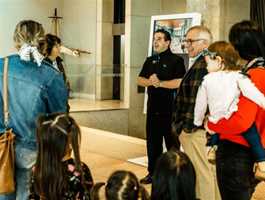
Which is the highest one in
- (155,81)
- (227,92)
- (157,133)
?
(227,92)

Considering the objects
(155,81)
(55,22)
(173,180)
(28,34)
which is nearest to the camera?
(173,180)

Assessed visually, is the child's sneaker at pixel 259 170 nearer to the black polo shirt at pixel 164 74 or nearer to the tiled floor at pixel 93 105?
the black polo shirt at pixel 164 74

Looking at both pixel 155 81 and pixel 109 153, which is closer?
pixel 155 81

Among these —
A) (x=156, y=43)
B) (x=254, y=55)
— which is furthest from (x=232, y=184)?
(x=156, y=43)

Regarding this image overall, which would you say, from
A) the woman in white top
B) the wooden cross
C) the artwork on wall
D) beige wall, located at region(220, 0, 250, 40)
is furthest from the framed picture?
the wooden cross

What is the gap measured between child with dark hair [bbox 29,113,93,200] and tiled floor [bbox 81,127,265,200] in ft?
7.36

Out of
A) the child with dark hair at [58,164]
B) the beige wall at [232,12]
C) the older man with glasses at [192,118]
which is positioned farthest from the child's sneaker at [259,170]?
the beige wall at [232,12]

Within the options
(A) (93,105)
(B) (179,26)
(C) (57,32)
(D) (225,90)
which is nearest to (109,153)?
(B) (179,26)

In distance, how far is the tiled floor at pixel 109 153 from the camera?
5.23 metres

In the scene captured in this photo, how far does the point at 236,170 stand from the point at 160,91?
2.44 metres

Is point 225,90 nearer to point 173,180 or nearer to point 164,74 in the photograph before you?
point 173,180

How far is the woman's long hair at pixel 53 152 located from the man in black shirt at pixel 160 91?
7.51ft

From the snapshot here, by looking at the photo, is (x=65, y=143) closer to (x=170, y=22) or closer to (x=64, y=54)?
(x=170, y=22)

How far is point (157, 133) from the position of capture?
4727 millimetres
